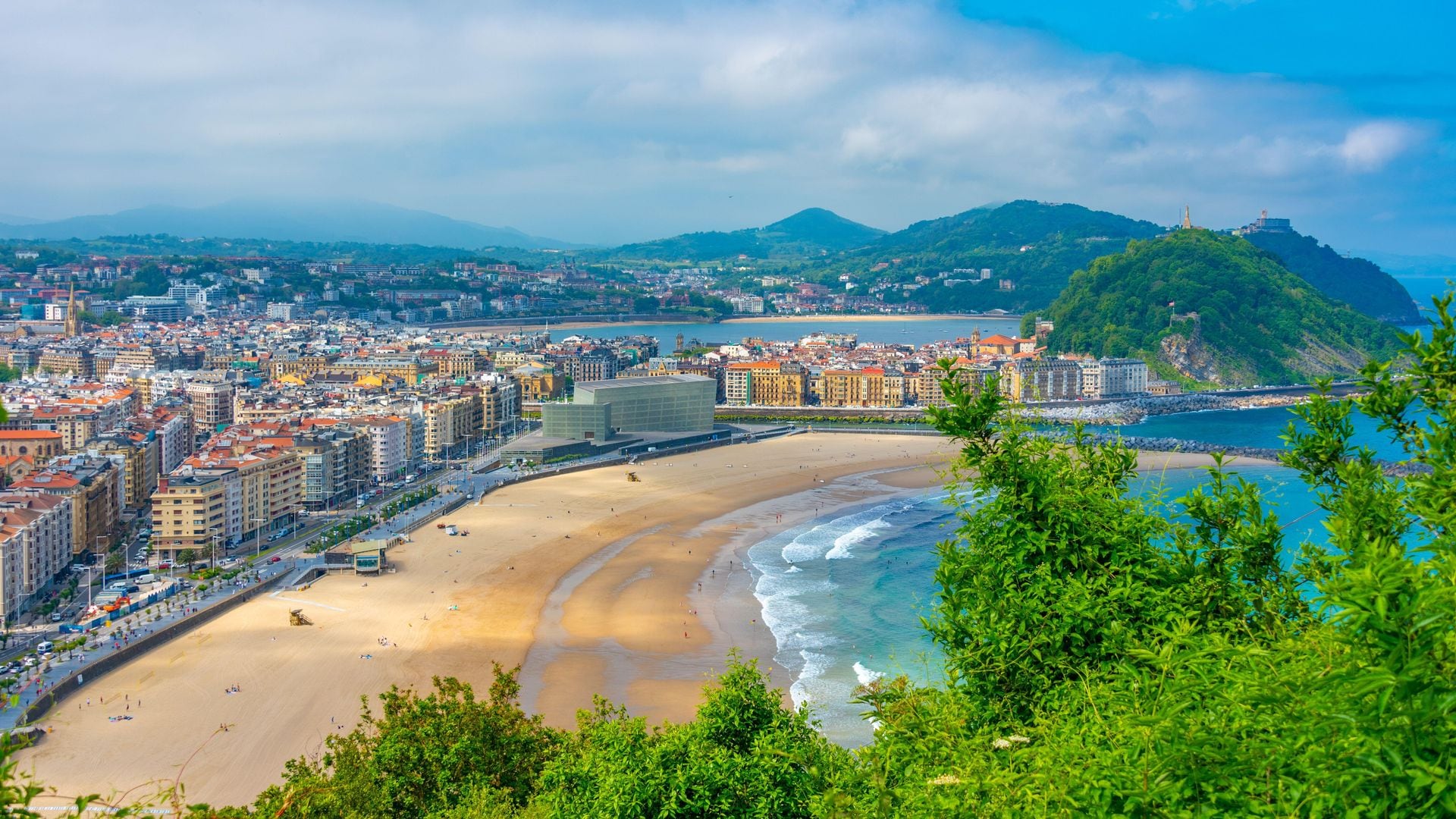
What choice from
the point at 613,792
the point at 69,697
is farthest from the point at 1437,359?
the point at 69,697

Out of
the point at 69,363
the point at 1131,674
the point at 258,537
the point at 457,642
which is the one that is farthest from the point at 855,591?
the point at 69,363

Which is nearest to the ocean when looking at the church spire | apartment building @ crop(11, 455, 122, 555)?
apartment building @ crop(11, 455, 122, 555)

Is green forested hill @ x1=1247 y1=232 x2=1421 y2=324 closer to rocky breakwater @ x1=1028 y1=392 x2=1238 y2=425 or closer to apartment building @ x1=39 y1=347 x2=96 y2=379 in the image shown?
rocky breakwater @ x1=1028 y1=392 x2=1238 y2=425

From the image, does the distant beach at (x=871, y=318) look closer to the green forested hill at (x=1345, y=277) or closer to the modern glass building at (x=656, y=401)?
the green forested hill at (x=1345, y=277)

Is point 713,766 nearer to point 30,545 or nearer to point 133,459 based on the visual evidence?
point 30,545

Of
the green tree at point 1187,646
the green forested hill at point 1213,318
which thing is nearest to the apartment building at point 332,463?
the green tree at point 1187,646

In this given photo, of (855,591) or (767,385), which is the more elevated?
(767,385)

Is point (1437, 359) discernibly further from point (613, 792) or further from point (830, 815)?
point (613, 792)
